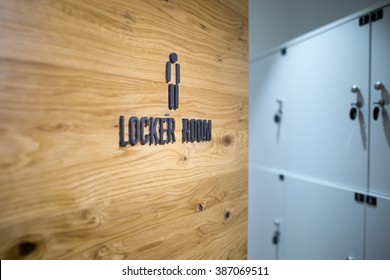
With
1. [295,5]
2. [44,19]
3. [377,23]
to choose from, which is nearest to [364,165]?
[377,23]

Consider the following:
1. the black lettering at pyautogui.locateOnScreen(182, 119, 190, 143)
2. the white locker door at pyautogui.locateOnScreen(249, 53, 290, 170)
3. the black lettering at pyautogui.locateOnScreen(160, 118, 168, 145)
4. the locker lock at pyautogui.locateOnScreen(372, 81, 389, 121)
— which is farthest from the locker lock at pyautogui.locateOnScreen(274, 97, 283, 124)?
the black lettering at pyautogui.locateOnScreen(160, 118, 168, 145)

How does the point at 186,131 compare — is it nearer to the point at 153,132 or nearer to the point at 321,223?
the point at 153,132

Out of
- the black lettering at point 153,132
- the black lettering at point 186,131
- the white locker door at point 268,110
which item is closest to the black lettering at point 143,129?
the black lettering at point 153,132

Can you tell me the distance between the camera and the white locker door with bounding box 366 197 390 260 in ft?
3.40

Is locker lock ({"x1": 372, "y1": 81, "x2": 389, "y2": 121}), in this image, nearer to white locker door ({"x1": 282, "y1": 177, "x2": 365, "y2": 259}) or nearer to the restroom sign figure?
white locker door ({"x1": 282, "y1": 177, "x2": 365, "y2": 259})

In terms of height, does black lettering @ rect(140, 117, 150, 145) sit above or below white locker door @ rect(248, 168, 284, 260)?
above

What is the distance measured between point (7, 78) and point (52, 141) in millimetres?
153

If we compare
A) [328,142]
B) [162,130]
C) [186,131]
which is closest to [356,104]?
[328,142]

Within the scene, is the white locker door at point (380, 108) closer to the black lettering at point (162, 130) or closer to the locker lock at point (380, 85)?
the locker lock at point (380, 85)

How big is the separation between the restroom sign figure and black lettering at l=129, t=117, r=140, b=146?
0.47ft

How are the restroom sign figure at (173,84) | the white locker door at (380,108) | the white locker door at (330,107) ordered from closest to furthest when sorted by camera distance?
the restroom sign figure at (173,84), the white locker door at (380,108), the white locker door at (330,107)

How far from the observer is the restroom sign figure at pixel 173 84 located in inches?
30.0

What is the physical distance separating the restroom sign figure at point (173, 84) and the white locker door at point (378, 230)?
3.42 ft

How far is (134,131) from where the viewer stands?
0.68 meters
